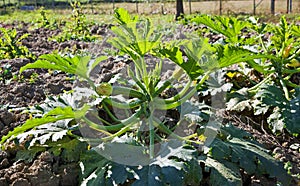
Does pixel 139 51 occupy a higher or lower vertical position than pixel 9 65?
higher

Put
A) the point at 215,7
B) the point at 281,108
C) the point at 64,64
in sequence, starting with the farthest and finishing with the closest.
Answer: the point at 215,7 < the point at 281,108 < the point at 64,64

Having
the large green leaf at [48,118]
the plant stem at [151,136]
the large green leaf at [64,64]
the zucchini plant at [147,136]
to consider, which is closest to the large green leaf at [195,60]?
the zucchini plant at [147,136]

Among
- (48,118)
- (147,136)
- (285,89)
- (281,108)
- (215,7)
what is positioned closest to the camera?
(48,118)

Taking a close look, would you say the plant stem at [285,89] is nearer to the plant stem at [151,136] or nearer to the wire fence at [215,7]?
the plant stem at [151,136]

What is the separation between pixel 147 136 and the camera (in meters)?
3.14

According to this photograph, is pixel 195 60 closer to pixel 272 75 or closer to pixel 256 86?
pixel 256 86

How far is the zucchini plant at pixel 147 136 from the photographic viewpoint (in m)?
2.62

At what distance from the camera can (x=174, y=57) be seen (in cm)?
264

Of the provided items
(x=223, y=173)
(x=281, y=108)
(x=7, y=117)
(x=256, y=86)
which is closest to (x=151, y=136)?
(x=223, y=173)

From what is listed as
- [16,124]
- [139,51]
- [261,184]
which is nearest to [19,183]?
[16,124]

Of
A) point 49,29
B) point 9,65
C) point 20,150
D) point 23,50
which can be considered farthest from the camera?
point 49,29

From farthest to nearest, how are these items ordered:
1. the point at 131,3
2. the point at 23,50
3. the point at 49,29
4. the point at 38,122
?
the point at 131,3, the point at 49,29, the point at 23,50, the point at 38,122

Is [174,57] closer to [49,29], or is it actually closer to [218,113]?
[218,113]

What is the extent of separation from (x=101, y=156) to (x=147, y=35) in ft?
2.72
